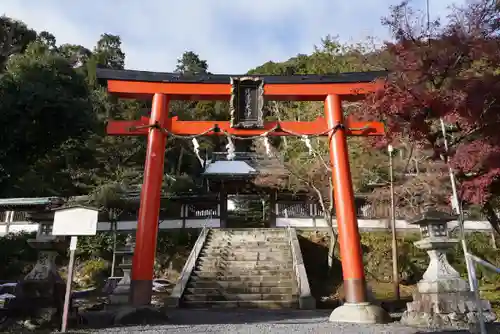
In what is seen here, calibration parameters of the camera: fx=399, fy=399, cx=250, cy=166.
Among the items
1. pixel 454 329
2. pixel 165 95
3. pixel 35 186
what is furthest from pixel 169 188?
pixel 454 329

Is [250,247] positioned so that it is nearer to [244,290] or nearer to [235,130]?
[244,290]

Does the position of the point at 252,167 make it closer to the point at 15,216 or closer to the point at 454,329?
the point at 15,216

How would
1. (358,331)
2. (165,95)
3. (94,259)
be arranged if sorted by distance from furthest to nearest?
(94,259) < (165,95) < (358,331)

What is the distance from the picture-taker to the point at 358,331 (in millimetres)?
6238

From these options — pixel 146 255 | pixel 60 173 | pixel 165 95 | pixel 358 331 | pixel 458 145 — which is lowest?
pixel 358 331

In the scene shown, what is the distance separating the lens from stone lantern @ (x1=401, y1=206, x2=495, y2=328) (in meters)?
Result: 6.73

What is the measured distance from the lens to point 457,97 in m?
7.68

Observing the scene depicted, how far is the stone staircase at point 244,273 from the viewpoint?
38.7ft

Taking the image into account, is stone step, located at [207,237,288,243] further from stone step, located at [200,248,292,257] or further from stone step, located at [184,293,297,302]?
stone step, located at [184,293,297,302]

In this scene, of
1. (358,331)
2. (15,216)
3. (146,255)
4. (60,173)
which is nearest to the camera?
(358,331)

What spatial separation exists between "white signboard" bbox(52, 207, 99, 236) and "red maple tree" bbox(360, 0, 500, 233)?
589 cm

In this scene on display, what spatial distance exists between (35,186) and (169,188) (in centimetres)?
627

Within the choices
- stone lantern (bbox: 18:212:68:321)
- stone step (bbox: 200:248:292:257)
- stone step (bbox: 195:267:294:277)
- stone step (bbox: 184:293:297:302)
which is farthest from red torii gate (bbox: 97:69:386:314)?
stone step (bbox: 200:248:292:257)

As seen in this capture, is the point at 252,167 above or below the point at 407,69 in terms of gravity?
above
